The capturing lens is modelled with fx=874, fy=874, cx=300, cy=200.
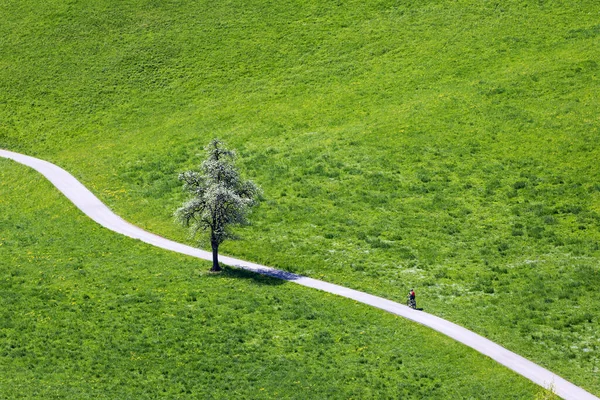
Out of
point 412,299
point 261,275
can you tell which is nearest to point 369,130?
point 261,275

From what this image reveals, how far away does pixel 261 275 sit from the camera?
60.8 meters

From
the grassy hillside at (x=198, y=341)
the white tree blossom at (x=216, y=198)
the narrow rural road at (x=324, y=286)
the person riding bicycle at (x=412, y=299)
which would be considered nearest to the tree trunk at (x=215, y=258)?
the white tree blossom at (x=216, y=198)

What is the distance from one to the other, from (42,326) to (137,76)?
5148 cm

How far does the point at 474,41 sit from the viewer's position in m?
94.7

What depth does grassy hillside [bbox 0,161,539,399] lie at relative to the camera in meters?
46.6

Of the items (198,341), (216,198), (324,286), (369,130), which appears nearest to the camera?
(198,341)

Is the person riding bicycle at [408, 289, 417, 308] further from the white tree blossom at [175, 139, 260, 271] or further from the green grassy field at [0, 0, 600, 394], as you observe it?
the white tree blossom at [175, 139, 260, 271]

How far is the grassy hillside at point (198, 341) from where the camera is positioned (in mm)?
46625

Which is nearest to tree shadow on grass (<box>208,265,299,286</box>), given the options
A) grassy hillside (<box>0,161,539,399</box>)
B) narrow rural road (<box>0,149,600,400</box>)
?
narrow rural road (<box>0,149,600,400</box>)

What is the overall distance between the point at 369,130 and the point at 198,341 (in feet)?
122

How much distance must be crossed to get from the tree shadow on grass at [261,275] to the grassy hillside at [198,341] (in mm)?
239

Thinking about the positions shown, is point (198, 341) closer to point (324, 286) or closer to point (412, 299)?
point (324, 286)

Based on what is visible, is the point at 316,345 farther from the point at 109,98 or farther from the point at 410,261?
the point at 109,98

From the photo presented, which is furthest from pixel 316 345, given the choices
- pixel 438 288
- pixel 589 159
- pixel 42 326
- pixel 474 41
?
pixel 474 41
